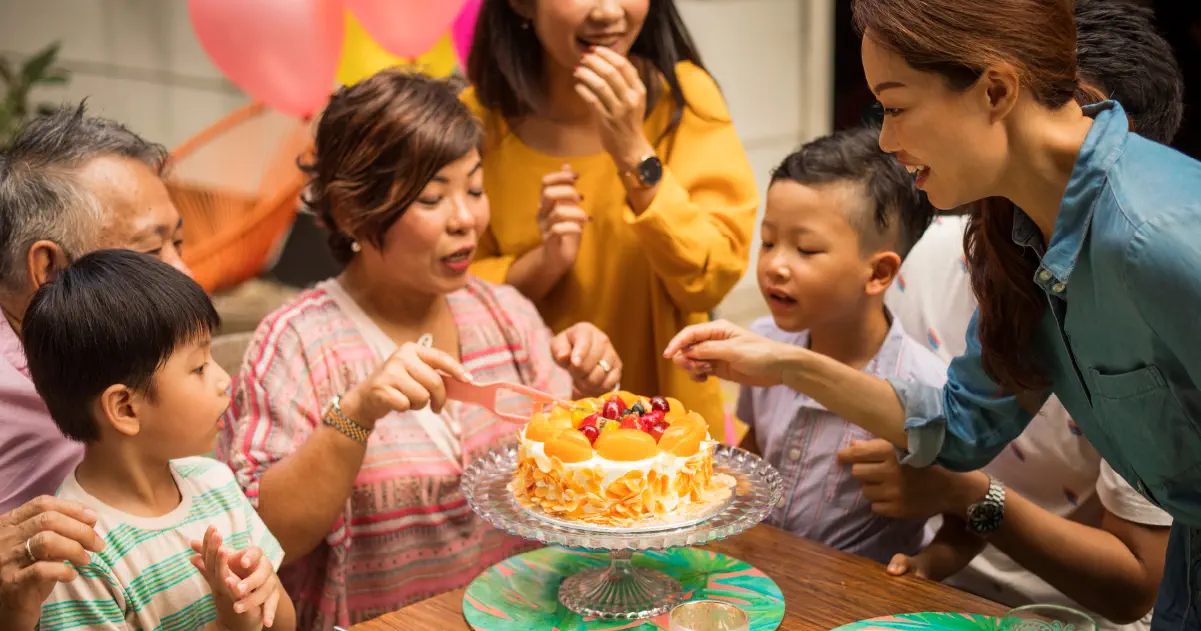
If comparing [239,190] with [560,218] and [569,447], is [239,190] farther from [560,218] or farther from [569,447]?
[569,447]

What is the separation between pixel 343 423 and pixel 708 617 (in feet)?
2.25

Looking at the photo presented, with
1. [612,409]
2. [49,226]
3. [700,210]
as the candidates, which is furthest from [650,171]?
[49,226]

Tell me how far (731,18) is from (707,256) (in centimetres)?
334

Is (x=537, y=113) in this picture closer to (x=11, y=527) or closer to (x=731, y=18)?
(x=11, y=527)

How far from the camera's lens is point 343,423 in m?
1.73

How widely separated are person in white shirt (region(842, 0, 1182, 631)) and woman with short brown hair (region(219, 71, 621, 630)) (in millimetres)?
622

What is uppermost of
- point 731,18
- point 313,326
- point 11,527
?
point 11,527

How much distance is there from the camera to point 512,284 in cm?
237

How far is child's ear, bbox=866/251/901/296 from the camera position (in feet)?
6.73

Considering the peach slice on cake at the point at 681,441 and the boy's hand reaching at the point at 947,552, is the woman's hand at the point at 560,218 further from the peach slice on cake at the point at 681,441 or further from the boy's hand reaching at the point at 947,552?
the boy's hand reaching at the point at 947,552

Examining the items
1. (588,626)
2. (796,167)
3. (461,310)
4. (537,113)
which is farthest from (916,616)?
(537,113)

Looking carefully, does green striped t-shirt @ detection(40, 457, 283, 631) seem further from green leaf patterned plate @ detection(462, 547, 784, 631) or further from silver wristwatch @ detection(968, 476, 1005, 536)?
silver wristwatch @ detection(968, 476, 1005, 536)

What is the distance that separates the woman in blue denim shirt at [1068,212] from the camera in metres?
1.23

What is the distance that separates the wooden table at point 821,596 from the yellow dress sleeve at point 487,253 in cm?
86
